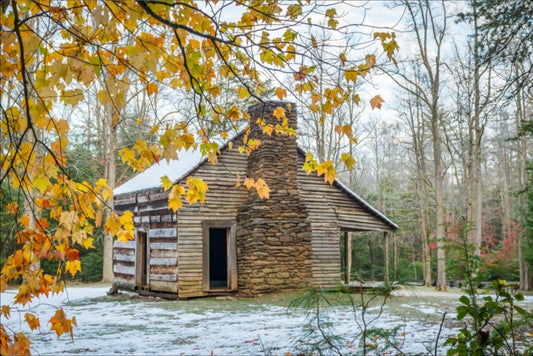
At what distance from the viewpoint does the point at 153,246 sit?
15.3 metres

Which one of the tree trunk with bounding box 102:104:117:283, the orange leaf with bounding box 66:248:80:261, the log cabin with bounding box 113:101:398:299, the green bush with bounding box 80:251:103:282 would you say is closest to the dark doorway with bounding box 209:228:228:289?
the log cabin with bounding box 113:101:398:299

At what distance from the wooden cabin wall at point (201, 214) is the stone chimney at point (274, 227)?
487 mm

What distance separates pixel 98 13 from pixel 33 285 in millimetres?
1934

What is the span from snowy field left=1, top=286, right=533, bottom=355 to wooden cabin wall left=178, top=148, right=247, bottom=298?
79cm

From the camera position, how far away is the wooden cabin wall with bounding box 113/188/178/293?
1455cm

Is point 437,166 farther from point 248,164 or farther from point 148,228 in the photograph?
point 148,228

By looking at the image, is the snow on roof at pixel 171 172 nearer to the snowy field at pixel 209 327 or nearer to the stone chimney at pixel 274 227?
the stone chimney at pixel 274 227

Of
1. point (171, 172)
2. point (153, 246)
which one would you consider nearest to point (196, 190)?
point (153, 246)

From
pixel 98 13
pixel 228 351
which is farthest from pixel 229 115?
pixel 228 351

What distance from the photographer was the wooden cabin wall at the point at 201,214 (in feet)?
47.2

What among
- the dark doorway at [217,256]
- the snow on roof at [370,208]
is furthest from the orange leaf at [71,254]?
the dark doorway at [217,256]

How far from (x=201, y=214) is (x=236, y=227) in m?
1.18

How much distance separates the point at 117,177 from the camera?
27.1m

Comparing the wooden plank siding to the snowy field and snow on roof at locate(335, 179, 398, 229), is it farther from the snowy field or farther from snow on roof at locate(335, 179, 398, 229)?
the snowy field
